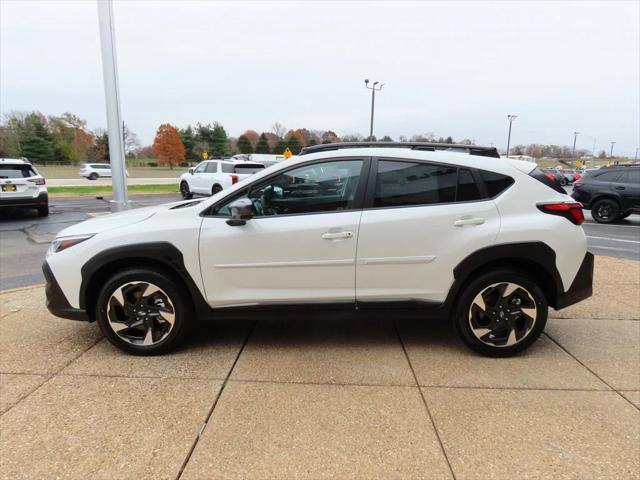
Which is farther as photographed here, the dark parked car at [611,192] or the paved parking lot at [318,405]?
the dark parked car at [611,192]

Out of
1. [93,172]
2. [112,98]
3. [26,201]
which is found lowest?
[93,172]

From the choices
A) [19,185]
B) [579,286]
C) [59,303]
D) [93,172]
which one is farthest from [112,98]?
[93,172]

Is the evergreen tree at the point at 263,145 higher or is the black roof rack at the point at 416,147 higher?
the evergreen tree at the point at 263,145

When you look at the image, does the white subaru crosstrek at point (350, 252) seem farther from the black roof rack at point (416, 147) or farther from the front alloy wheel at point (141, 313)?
the black roof rack at point (416, 147)

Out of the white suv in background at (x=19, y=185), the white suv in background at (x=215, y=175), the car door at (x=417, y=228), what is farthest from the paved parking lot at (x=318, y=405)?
the white suv in background at (x=215, y=175)

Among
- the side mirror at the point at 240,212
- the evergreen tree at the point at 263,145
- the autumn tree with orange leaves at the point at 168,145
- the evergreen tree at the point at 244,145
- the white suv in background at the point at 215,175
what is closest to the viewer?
the side mirror at the point at 240,212

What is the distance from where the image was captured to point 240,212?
10.3 ft

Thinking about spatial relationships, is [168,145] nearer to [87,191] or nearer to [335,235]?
[87,191]

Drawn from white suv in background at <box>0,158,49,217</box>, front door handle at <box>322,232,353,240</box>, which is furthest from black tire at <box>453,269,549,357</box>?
white suv in background at <box>0,158,49,217</box>

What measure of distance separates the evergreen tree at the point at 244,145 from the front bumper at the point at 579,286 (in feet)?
274

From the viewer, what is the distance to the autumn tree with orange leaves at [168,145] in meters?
77.4

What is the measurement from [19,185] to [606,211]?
16.9m

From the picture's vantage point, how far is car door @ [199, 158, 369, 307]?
3.25 meters

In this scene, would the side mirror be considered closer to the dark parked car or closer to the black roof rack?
the black roof rack
